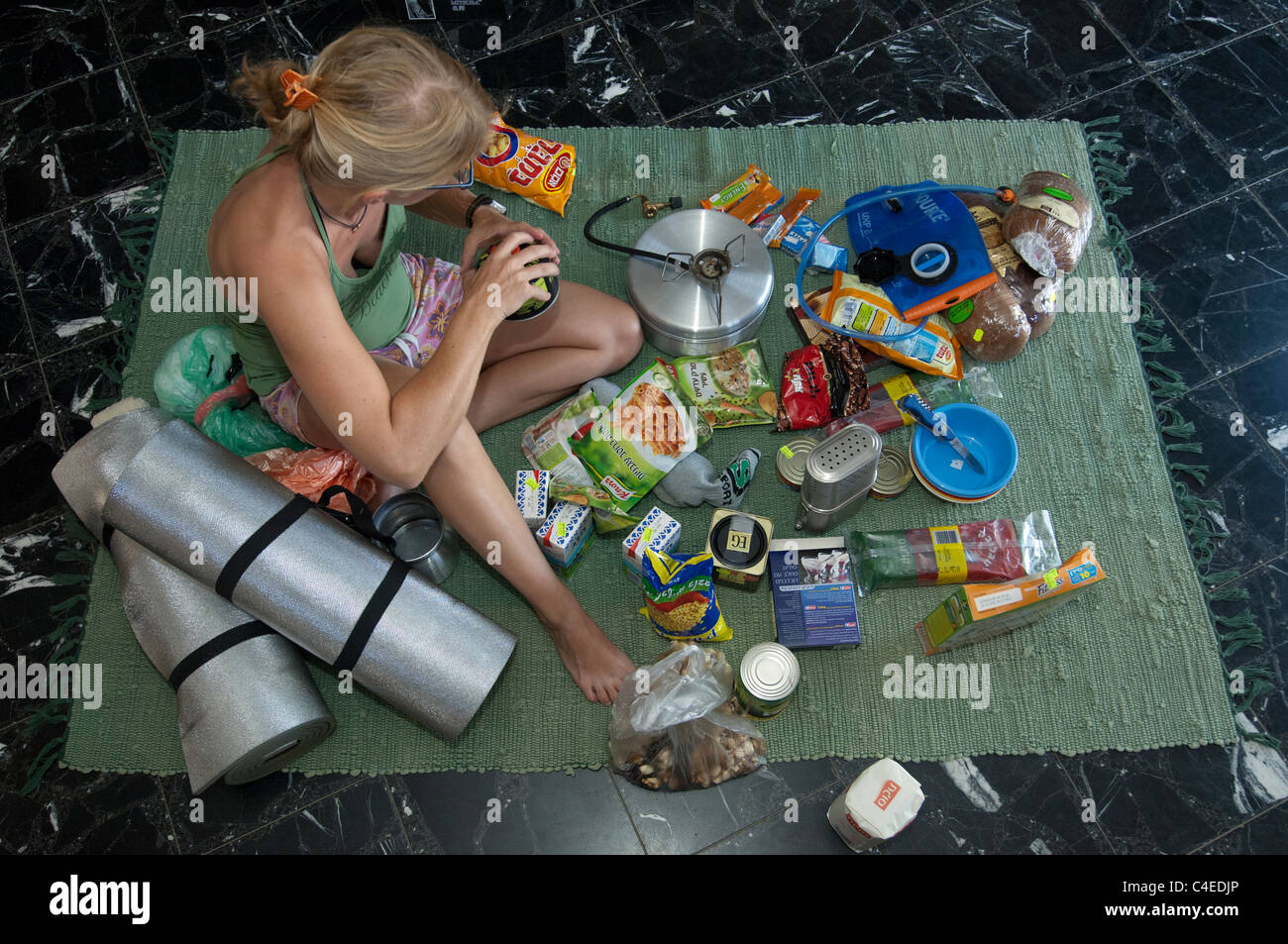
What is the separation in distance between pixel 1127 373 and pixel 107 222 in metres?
1.96

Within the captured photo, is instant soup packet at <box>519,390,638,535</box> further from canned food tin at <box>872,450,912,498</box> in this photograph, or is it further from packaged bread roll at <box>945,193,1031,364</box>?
packaged bread roll at <box>945,193,1031,364</box>

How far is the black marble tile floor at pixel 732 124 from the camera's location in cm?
142

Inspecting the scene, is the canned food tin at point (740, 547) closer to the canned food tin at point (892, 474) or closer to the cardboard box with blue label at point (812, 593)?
the cardboard box with blue label at point (812, 593)

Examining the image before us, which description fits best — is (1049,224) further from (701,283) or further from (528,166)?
(528,166)

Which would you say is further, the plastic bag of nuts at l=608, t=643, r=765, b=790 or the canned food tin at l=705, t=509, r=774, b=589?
the canned food tin at l=705, t=509, r=774, b=589

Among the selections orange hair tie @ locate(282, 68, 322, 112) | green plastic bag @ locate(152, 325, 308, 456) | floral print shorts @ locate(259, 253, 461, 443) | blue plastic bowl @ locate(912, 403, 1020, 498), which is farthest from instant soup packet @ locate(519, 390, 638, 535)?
orange hair tie @ locate(282, 68, 322, 112)

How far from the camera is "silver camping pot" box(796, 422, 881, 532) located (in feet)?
4.50

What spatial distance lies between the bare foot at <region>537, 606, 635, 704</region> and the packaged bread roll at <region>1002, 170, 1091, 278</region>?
3.14ft

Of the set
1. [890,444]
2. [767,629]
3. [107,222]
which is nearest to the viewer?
[767,629]

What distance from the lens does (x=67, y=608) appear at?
1.56 meters
